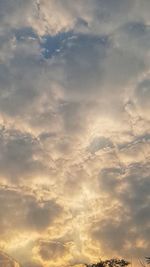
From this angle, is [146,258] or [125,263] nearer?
[146,258]

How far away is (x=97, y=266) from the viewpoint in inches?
2502

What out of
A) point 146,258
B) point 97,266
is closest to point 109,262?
point 97,266

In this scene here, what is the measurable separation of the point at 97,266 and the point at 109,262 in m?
3.10

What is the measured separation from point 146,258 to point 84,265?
1879cm

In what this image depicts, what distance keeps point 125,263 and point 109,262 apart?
10.8 ft

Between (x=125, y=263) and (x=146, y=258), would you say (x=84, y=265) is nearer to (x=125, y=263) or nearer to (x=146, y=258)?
(x=125, y=263)

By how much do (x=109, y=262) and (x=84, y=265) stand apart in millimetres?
4827

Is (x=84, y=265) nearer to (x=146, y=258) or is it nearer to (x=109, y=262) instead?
(x=109, y=262)

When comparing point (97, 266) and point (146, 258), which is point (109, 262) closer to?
point (97, 266)

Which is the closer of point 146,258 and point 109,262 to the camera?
point 146,258

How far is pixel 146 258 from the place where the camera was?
51.2 metres

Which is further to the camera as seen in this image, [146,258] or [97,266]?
[97,266]

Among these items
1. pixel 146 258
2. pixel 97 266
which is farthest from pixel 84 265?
pixel 146 258

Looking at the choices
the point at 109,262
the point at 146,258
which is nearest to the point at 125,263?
the point at 109,262
